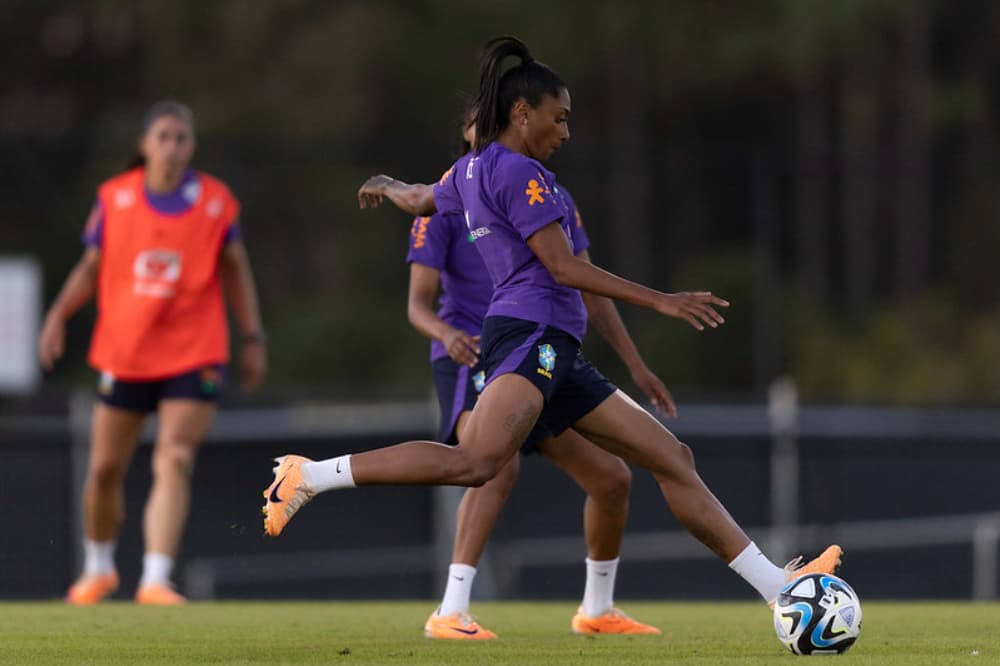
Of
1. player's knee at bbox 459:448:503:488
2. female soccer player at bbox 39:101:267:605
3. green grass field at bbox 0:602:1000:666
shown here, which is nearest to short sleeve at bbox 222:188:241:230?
female soccer player at bbox 39:101:267:605

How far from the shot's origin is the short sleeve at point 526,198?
622cm

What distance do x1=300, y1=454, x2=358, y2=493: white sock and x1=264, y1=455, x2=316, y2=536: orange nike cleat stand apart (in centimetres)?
2

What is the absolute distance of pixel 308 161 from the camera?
62.6 feet

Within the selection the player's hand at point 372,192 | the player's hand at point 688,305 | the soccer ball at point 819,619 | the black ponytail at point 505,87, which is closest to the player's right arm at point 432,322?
the player's hand at point 372,192

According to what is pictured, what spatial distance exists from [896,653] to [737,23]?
26.1 m

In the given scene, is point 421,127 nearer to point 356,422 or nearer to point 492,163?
point 356,422

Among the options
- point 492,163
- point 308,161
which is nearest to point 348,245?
point 308,161

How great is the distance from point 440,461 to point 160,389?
12.9 ft

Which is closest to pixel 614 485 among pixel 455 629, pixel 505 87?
pixel 455 629

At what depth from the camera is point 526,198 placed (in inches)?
246

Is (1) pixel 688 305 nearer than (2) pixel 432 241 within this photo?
Yes

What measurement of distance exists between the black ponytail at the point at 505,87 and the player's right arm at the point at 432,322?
0.88 meters

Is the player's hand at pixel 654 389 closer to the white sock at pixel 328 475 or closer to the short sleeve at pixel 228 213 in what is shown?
the white sock at pixel 328 475

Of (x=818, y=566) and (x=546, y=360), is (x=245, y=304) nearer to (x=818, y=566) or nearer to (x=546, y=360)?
(x=546, y=360)
